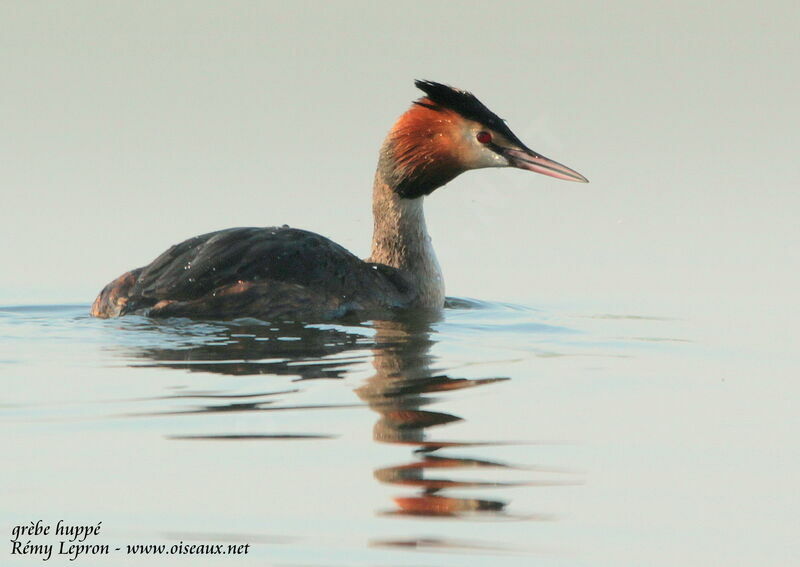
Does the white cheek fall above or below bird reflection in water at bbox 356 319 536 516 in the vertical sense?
above

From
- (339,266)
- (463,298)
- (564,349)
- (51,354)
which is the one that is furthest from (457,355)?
(463,298)

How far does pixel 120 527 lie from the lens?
12.5ft

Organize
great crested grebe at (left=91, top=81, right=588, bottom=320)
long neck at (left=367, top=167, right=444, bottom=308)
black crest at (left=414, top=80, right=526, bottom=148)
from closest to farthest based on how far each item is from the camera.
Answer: great crested grebe at (left=91, top=81, right=588, bottom=320) < black crest at (left=414, top=80, right=526, bottom=148) < long neck at (left=367, top=167, right=444, bottom=308)

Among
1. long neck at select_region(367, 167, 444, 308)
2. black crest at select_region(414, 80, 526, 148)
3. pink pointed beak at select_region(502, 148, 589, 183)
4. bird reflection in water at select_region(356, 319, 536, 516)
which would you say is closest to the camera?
bird reflection in water at select_region(356, 319, 536, 516)

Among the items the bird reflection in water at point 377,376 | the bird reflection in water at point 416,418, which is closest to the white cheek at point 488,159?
the bird reflection in water at point 377,376

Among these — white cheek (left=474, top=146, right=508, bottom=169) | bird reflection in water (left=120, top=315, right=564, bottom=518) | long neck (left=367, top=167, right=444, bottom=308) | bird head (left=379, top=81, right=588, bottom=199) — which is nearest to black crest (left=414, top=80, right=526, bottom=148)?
bird head (left=379, top=81, right=588, bottom=199)

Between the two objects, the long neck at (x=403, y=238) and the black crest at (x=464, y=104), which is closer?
the black crest at (x=464, y=104)

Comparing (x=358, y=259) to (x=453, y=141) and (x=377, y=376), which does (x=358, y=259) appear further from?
(x=377, y=376)

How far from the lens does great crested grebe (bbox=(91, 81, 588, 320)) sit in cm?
798

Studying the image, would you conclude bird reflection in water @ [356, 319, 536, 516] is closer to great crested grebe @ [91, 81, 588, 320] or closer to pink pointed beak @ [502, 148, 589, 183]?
great crested grebe @ [91, 81, 588, 320]

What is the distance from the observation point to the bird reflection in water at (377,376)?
4.30m

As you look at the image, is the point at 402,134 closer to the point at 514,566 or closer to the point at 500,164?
the point at 500,164

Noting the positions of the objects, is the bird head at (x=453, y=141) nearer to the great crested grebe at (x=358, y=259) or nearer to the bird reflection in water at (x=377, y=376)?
the great crested grebe at (x=358, y=259)

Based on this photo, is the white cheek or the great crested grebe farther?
the white cheek
